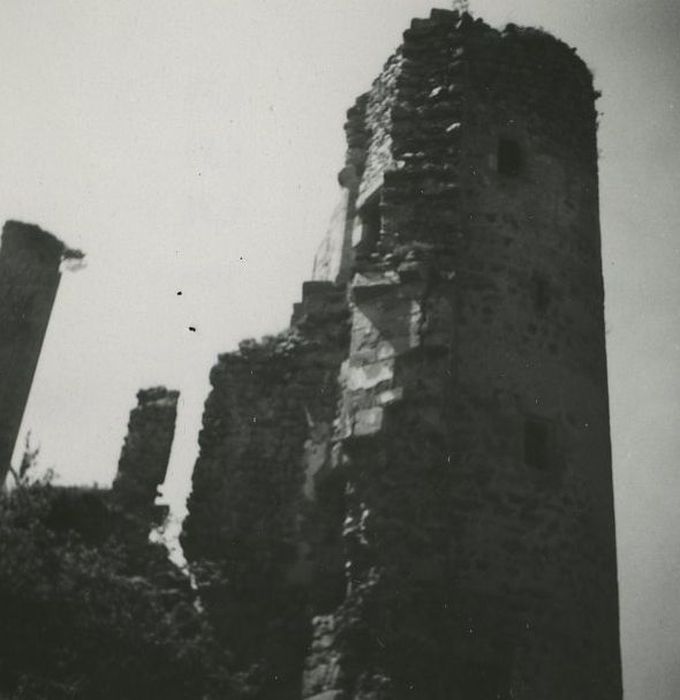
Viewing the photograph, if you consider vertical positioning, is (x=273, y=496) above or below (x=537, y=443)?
below

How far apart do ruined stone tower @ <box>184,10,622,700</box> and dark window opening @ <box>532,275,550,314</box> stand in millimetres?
49

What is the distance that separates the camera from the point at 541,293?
12.0 metres

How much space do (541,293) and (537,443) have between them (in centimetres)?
212

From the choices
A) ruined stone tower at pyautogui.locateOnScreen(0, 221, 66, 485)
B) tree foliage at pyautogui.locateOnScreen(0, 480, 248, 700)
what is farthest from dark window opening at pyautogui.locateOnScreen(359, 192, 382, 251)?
ruined stone tower at pyautogui.locateOnScreen(0, 221, 66, 485)

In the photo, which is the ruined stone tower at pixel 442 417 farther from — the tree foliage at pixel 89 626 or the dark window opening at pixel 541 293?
the tree foliage at pixel 89 626

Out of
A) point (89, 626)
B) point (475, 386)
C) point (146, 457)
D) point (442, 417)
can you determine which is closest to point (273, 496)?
point (146, 457)

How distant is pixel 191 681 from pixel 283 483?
2.82 meters

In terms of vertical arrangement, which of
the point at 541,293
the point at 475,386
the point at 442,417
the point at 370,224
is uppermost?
the point at 370,224

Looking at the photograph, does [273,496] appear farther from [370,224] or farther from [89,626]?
[370,224]

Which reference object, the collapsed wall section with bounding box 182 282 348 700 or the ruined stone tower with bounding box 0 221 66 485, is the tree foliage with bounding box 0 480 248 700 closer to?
the collapsed wall section with bounding box 182 282 348 700

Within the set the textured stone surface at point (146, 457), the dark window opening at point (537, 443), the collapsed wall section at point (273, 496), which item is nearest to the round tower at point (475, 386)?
the dark window opening at point (537, 443)

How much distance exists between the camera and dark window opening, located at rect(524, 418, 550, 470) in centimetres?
1105

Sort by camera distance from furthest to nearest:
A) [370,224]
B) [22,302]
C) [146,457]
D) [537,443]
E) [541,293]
→ [22,302], [370,224], [541,293], [146,457], [537,443]

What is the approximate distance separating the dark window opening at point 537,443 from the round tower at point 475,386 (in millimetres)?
21
